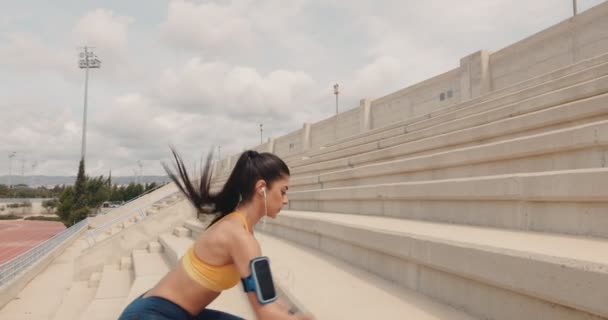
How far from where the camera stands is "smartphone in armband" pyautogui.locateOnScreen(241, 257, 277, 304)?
4.81 feet

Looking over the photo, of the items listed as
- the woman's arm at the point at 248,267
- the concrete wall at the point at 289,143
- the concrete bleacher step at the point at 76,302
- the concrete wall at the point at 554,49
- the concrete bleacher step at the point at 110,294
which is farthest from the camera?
the concrete wall at the point at 289,143

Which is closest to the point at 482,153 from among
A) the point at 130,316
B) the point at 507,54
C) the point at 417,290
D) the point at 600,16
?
the point at 417,290

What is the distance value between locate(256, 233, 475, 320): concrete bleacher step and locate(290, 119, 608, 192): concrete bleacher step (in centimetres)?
170

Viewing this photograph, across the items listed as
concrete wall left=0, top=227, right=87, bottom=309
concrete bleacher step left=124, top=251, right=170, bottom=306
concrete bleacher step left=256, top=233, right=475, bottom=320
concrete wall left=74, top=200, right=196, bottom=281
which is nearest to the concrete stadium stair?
concrete bleacher step left=256, top=233, right=475, bottom=320

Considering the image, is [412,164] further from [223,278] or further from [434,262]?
[223,278]

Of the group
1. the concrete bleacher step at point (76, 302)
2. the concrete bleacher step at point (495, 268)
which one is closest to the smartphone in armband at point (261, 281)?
the concrete bleacher step at point (495, 268)

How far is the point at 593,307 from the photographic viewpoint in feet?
5.11

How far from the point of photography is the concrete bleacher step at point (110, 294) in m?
5.00

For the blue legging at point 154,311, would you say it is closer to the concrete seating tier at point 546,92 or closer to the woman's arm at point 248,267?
the woman's arm at point 248,267

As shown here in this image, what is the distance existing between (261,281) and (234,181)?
0.56 meters

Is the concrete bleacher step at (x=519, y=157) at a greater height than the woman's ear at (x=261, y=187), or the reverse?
the concrete bleacher step at (x=519, y=157)

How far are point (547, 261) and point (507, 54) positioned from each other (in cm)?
924

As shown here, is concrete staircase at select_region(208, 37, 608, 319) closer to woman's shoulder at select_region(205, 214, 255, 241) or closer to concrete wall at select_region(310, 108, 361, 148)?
woman's shoulder at select_region(205, 214, 255, 241)

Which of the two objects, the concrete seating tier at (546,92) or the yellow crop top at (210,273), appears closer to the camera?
the yellow crop top at (210,273)
